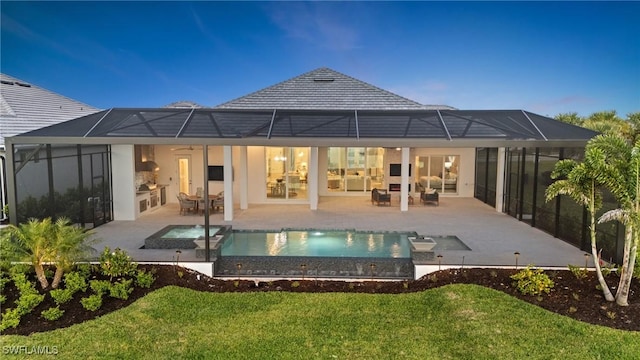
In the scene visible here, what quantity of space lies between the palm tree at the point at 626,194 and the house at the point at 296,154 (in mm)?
2732

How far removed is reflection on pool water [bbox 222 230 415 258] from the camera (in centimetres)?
1021

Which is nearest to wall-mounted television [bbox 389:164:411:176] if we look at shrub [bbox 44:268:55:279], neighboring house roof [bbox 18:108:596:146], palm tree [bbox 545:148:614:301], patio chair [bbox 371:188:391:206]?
patio chair [bbox 371:188:391:206]

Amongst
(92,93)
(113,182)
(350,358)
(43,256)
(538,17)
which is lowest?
(350,358)

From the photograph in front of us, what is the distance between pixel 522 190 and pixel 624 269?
26.1 ft

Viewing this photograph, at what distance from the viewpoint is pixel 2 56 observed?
22.9 meters

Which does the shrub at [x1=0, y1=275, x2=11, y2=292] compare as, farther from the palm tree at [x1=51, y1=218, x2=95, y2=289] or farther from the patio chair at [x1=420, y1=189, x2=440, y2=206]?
the patio chair at [x1=420, y1=189, x2=440, y2=206]

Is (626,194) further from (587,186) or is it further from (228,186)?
(228,186)

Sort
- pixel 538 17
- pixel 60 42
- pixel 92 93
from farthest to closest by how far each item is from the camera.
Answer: pixel 92 93
pixel 60 42
pixel 538 17

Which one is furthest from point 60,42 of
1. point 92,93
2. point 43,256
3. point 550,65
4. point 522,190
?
point 550,65

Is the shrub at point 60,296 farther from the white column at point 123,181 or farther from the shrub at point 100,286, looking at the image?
the white column at point 123,181

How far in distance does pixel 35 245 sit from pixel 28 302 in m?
1.31

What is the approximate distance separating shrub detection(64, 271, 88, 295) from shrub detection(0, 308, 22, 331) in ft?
3.15

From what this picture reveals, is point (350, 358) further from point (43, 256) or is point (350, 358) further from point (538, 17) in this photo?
point (538, 17)

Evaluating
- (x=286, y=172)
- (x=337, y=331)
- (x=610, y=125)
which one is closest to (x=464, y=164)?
(x=610, y=125)
